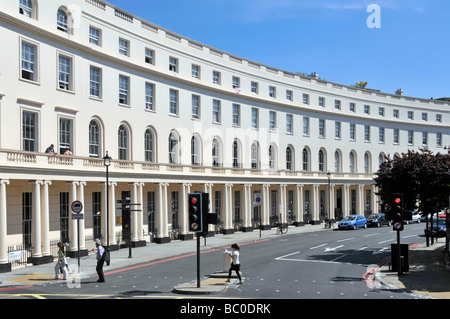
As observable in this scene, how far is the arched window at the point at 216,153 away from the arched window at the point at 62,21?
63.6ft

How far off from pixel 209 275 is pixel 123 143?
58.8ft

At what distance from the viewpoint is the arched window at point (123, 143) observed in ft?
125

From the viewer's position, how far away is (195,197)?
19.0m

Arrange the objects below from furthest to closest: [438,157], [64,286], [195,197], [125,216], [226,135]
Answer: [226,135]
[125,216]
[438,157]
[64,286]
[195,197]

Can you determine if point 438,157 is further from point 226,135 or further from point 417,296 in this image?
point 226,135

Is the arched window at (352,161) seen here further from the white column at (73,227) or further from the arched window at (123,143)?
the white column at (73,227)

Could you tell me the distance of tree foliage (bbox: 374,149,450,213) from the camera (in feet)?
98.3

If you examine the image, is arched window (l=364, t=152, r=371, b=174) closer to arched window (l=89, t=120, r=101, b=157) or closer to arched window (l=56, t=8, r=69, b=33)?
arched window (l=89, t=120, r=101, b=157)

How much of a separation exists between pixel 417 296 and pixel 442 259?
11.3 m

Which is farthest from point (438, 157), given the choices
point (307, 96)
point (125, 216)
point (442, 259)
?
point (307, 96)

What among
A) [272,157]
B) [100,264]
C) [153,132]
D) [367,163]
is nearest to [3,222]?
[100,264]

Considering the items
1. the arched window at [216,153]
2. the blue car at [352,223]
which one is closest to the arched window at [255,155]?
→ the arched window at [216,153]

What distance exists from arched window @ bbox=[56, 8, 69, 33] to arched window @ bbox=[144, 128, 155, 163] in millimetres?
10768

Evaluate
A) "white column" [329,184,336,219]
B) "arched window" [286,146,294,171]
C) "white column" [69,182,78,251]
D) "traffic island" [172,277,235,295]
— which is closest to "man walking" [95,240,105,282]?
"traffic island" [172,277,235,295]
